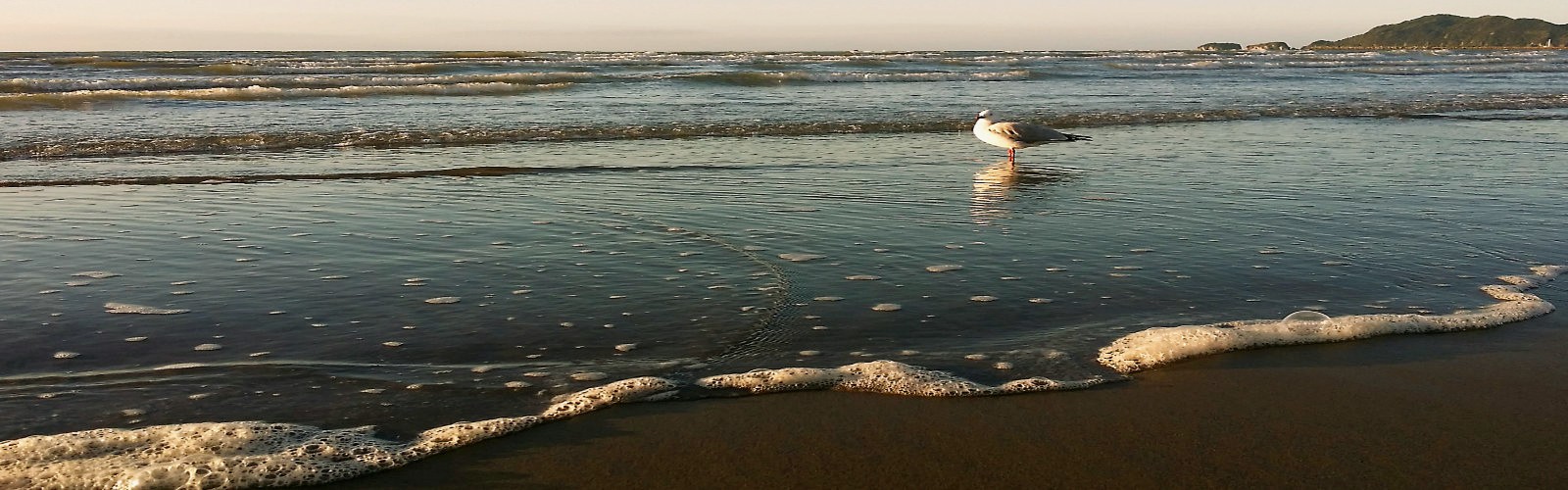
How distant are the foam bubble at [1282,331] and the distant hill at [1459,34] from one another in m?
127

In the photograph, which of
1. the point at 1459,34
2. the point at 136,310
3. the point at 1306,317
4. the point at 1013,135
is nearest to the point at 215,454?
the point at 136,310

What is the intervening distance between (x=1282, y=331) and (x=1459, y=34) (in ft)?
499

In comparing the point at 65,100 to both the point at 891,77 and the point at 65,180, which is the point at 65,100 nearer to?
the point at 65,180

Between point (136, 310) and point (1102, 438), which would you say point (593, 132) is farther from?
point (1102, 438)

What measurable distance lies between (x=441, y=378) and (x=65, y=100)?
65.5 feet

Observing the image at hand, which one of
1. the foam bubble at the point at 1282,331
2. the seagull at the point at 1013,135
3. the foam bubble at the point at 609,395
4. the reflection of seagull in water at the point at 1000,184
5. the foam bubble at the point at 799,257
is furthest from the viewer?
the seagull at the point at 1013,135

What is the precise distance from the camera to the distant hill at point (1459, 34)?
404 ft

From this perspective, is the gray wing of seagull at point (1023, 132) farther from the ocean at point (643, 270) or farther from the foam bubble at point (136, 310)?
the foam bubble at point (136, 310)

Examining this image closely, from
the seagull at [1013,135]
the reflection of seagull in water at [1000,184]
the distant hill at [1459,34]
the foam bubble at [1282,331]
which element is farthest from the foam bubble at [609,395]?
the distant hill at [1459,34]

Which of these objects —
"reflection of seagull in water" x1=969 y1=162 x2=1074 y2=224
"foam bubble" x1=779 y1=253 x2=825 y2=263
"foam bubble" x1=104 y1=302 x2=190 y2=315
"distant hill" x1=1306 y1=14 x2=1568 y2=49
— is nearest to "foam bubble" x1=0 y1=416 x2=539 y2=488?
"foam bubble" x1=104 y1=302 x2=190 y2=315

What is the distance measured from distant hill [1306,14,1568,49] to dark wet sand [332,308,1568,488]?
128 metres

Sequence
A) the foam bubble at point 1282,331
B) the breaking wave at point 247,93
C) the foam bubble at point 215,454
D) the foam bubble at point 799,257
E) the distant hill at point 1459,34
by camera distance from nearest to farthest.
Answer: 1. the foam bubble at point 215,454
2. the foam bubble at point 1282,331
3. the foam bubble at point 799,257
4. the breaking wave at point 247,93
5. the distant hill at point 1459,34

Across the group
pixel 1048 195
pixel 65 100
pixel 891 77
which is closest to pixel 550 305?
pixel 1048 195

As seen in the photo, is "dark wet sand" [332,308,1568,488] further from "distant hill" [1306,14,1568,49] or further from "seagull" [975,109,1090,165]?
"distant hill" [1306,14,1568,49]
